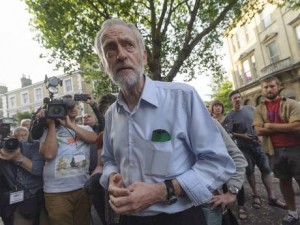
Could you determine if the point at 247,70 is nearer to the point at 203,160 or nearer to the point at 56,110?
the point at 56,110

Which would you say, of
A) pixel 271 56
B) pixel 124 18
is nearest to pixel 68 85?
pixel 271 56

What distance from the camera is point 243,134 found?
5145mm

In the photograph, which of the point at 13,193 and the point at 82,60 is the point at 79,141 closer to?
the point at 13,193

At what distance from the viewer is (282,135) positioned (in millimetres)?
4027

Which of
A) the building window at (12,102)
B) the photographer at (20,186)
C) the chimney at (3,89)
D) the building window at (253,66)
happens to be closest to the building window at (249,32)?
the building window at (253,66)

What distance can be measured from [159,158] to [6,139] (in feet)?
8.45

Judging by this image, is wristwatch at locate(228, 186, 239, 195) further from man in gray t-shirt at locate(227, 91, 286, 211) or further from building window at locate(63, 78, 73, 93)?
building window at locate(63, 78, 73, 93)

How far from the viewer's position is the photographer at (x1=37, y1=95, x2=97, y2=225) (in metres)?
3.25

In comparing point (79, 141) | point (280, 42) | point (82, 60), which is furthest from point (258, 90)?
point (79, 141)

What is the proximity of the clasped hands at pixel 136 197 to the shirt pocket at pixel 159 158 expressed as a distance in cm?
9

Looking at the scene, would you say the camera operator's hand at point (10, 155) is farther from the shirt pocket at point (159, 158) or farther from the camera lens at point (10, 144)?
the shirt pocket at point (159, 158)

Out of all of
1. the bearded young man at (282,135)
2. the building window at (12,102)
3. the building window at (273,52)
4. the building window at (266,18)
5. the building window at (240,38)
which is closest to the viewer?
the bearded young man at (282,135)

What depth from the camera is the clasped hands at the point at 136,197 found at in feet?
4.18

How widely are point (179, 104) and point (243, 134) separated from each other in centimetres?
398
